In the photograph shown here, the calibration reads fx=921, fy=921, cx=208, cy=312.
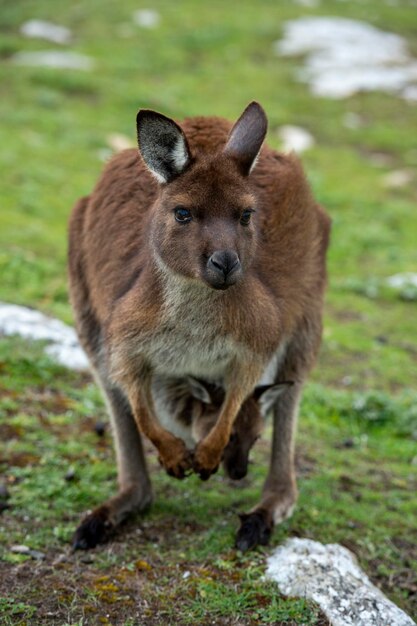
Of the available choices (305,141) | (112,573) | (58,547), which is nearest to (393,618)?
(112,573)

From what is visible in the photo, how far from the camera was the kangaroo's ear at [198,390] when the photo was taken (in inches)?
172

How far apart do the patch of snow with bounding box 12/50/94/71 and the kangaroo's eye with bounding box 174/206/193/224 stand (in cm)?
1471

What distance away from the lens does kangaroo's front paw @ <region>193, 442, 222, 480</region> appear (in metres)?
4.10

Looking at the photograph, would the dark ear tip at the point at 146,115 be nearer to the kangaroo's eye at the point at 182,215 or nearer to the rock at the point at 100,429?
the kangaroo's eye at the point at 182,215

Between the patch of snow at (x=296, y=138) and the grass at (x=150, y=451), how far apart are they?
235 millimetres

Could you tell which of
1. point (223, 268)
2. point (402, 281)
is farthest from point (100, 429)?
point (402, 281)

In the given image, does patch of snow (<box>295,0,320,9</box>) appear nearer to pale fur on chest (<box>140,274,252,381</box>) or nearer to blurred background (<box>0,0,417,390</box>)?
blurred background (<box>0,0,417,390</box>)

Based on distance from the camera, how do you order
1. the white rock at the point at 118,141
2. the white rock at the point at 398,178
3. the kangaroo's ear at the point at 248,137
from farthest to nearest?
the white rock at the point at 398,178 → the white rock at the point at 118,141 → the kangaroo's ear at the point at 248,137

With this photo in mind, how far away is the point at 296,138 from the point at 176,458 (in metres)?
12.6

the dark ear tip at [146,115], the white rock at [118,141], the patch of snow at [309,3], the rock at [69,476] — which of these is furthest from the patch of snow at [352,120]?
the dark ear tip at [146,115]

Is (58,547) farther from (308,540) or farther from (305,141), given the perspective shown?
(305,141)

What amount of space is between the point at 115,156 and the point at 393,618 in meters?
2.77

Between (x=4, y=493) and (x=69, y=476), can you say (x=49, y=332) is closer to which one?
(x=69, y=476)

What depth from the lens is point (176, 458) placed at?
4137 millimetres
